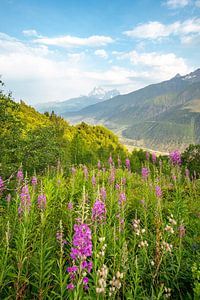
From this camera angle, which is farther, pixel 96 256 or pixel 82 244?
pixel 96 256

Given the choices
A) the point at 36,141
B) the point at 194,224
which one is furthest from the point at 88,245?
the point at 36,141

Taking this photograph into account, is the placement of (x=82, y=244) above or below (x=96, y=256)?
above

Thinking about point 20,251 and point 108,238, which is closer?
point 20,251

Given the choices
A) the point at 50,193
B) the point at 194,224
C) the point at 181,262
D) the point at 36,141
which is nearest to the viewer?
the point at 181,262

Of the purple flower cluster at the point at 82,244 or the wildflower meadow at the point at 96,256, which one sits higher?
the purple flower cluster at the point at 82,244

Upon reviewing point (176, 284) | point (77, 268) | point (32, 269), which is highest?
point (77, 268)

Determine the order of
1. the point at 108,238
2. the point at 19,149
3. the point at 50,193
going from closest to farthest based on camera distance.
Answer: the point at 108,238
the point at 50,193
the point at 19,149

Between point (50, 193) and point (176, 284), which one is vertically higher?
point (50, 193)

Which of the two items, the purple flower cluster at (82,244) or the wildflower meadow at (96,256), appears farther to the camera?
the wildflower meadow at (96,256)

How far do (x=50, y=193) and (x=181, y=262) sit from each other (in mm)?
3689

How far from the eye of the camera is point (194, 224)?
241 inches

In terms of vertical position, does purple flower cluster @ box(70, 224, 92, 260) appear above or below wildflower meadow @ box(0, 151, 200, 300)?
above

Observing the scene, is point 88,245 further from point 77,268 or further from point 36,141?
point 36,141

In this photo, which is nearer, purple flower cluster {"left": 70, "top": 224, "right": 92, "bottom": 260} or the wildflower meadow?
purple flower cluster {"left": 70, "top": 224, "right": 92, "bottom": 260}
